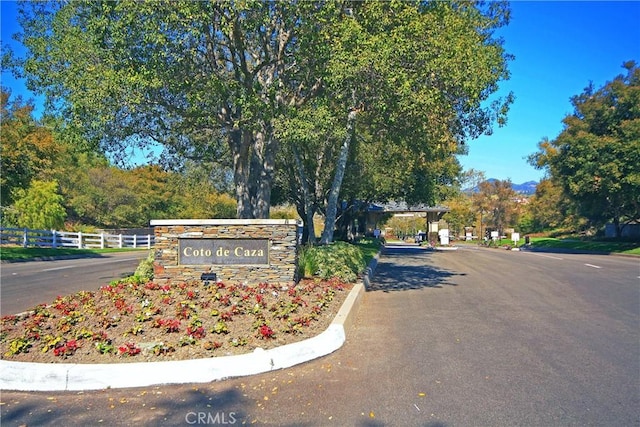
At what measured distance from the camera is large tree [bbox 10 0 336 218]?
10461 millimetres

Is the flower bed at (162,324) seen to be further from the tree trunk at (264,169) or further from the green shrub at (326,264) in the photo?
the tree trunk at (264,169)

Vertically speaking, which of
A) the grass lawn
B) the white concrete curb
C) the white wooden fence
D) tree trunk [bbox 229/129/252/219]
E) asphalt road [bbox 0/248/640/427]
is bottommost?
asphalt road [bbox 0/248/640/427]

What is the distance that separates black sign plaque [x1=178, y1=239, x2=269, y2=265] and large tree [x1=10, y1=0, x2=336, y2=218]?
2577 millimetres

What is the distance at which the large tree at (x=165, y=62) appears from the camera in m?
10.5

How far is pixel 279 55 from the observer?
1288 centimetres

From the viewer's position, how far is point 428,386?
5.55m

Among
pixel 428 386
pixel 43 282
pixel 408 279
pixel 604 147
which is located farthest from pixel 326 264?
pixel 604 147

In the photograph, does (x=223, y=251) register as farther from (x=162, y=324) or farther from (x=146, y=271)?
(x=162, y=324)

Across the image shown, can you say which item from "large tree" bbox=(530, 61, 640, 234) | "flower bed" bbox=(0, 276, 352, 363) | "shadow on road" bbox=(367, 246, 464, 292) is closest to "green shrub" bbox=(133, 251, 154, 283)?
"flower bed" bbox=(0, 276, 352, 363)

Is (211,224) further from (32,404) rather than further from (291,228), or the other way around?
(32,404)

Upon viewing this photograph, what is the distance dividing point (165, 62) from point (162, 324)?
599 centimetres

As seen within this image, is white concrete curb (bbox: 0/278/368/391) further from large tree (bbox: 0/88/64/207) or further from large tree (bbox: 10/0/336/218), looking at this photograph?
large tree (bbox: 0/88/64/207)

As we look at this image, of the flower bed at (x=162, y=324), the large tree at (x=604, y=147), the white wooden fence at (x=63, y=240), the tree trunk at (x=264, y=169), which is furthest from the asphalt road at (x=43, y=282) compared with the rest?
the large tree at (x=604, y=147)

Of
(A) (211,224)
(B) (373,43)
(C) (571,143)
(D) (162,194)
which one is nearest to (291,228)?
(A) (211,224)
